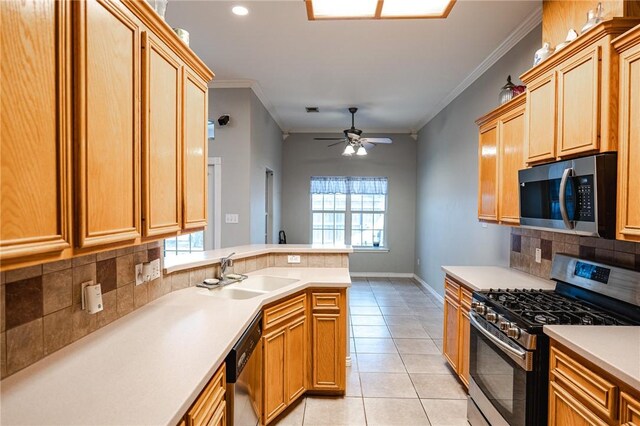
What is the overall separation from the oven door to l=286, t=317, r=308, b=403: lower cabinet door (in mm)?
1184

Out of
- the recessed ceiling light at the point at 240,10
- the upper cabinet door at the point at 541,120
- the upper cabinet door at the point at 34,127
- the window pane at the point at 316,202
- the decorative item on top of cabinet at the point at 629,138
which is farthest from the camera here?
the window pane at the point at 316,202

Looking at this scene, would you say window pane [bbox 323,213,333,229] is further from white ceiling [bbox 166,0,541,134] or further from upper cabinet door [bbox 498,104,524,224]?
upper cabinet door [bbox 498,104,524,224]

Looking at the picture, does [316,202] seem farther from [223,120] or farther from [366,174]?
[223,120]

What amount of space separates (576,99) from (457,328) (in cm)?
184

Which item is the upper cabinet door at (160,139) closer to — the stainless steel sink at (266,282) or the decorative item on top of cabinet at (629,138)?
the stainless steel sink at (266,282)

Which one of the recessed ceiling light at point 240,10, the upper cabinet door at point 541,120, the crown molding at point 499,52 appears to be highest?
the recessed ceiling light at point 240,10

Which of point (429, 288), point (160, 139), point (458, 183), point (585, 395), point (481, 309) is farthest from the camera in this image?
point (429, 288)

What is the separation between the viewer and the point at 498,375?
2000 millimetres

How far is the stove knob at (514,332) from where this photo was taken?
1763mm

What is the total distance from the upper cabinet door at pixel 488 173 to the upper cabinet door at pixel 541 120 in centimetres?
56

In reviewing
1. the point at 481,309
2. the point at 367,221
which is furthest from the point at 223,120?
the point at 367,221

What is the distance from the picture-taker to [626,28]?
1620 millimetres

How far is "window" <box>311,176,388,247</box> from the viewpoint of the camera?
24.0 ft

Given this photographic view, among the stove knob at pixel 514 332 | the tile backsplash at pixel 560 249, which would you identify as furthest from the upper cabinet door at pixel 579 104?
the stove knob at pixel 514 332
